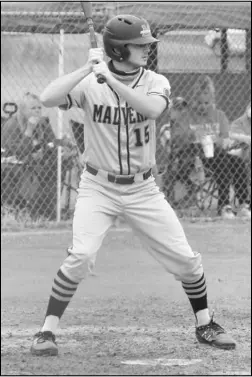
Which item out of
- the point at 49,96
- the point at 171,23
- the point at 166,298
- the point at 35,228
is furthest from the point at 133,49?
the point at 35,228

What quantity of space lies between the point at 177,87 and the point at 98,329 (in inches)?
211

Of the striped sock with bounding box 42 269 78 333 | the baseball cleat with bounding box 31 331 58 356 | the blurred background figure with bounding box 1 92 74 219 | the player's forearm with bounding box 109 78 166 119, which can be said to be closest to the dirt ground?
the baseball cleat with bounding box 31 331 58 356

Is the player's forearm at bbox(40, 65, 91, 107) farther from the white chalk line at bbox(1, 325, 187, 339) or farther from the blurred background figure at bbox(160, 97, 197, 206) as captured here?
the blurred background figure at bbox(160, 97, 197, 206)

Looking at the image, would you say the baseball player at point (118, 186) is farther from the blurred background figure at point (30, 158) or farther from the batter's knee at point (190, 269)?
the blurred background figure at point (30, 158)

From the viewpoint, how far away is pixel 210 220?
1187 centimetres

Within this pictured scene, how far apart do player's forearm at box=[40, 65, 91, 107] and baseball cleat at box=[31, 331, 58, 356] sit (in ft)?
4.53

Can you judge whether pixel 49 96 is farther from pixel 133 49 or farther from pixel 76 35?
pixel 76 35

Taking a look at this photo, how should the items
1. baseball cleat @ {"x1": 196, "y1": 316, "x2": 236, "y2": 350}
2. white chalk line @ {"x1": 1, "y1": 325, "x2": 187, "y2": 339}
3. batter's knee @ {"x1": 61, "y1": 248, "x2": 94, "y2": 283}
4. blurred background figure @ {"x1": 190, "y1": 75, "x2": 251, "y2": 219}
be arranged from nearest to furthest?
1. batter's knee @ {"x1": 61, "y1": 248, "x2": 94, "y2": 283}
2. baseball cleat @ {"x1": 196, "y1": 316, "x2": 236, "y2": 350}
3. white chalk line @ {"x1": 1, "y1": 325, "x2": 187, "y2": 339}
4. blurred background figure @ {"x1": 190, "y1": 75, "x2": 251, "y2": 219}

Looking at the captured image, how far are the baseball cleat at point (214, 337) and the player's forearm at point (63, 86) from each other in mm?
1654

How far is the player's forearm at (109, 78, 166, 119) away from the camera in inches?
210

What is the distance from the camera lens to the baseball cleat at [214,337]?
19.7ft

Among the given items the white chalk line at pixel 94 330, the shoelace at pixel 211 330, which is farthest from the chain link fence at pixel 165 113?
the shoelace at pixel 211 330

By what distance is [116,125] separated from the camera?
5.79 meters

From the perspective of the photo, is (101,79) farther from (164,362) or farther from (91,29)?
(164,362)
